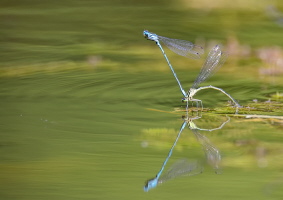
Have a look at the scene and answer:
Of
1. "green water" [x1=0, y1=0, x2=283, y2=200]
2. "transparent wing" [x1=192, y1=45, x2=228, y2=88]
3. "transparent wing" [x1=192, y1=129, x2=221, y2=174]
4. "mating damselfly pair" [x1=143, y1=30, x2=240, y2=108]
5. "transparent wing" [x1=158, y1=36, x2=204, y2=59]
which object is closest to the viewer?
"green water" [x1=0, y1=0, x2=283, y2=200]

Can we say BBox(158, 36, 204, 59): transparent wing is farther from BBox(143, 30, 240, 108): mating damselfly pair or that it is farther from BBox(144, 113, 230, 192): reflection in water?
BBox(144, 113, 230, 192): reflection in water

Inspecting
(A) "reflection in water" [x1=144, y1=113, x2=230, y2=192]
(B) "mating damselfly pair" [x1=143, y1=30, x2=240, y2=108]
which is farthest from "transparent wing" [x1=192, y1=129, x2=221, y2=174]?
(B) "mating damselfly pair" [x1=143, y1=30, x2=240, y2=108]

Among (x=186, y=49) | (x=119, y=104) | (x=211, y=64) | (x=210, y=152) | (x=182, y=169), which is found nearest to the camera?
(x=182, y=169)

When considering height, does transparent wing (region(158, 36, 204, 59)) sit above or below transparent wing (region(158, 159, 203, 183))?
below

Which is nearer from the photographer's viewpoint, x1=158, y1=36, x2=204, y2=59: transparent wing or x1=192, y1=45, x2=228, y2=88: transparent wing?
x1=192, y1=45, x2=228, y2=88: transparent wing

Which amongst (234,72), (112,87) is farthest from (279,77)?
(112,87)

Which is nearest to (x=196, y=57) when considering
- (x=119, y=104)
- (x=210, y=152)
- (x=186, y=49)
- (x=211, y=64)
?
(x=186, y=49)

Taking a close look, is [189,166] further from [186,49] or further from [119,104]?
[186,49]
